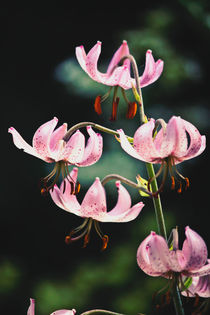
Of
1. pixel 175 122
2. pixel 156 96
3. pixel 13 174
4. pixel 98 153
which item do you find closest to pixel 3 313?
pixel 13 174

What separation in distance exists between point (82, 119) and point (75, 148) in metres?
2.53

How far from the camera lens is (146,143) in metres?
1.03

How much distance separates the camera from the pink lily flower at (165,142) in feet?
3.34

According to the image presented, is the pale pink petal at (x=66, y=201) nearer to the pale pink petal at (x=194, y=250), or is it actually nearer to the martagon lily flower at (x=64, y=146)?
the martagon lily flower at (x=64, y=146)

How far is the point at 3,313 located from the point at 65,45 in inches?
77.6

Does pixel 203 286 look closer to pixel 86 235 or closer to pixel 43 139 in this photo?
pixel 86 235

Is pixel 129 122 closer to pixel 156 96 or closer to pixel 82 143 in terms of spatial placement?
pixel 156 96

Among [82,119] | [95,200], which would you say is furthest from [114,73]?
[82,119]

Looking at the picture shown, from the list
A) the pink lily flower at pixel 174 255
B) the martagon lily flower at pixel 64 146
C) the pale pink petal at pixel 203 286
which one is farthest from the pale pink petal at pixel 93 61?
the pale pink petal at pixel 203 286

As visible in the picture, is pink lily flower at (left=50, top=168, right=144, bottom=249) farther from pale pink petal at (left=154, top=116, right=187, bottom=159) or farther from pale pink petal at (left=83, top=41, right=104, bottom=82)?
pale pink petal at (left=83, top=41, right=104, bottom=82)

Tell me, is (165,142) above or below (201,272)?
above

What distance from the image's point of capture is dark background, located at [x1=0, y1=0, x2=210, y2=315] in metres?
2.87

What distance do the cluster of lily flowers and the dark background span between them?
1.71 m

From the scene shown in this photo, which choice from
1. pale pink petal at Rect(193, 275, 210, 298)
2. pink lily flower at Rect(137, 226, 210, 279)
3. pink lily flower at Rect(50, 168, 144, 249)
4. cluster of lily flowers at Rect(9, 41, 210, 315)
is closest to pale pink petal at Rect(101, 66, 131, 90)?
cluster of lily flowers at Rect(9, 41, 210, 315)
